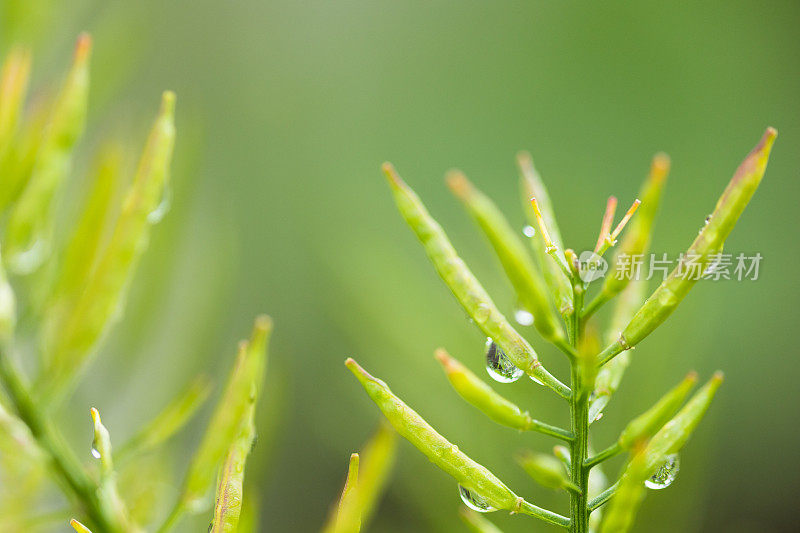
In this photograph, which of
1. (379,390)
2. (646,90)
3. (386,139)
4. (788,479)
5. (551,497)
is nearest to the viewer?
(379,390)

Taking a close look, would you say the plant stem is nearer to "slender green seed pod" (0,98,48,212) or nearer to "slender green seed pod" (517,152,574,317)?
"slender green seed pod" (517,152,574,317)

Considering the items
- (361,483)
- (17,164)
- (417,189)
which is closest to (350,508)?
(361,483)

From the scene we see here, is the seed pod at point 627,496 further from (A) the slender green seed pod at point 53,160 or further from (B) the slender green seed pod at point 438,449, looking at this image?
(A) the slender green seed pod at point 53,160

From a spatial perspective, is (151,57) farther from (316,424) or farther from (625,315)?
(625,315)

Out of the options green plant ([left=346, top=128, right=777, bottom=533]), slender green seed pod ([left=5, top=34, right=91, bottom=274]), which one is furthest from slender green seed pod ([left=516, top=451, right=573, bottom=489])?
slender green seed pod ([left=5, top=34, right=91, bottom=274])

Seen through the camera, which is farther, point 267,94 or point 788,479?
point 267,94

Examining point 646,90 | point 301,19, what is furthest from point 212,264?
point 301,19

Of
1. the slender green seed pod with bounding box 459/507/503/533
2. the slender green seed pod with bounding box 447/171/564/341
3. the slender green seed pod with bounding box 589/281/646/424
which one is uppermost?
the slender green seed pod with bounding box 447/171/564/341

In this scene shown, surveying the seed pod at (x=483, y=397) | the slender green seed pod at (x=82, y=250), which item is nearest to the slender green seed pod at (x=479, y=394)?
the seed pod at (x=483, y=397)
